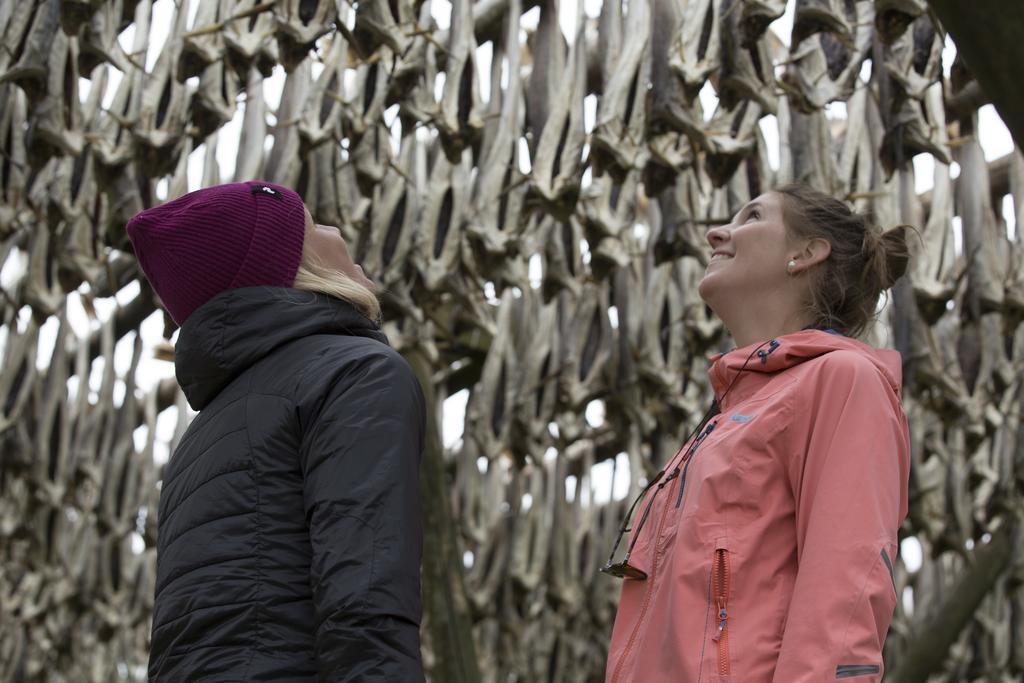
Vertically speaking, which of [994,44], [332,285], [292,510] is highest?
[994,44]

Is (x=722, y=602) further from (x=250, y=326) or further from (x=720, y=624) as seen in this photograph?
(x=250, y=326)

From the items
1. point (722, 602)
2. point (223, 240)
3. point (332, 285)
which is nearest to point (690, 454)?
point (722, 602)

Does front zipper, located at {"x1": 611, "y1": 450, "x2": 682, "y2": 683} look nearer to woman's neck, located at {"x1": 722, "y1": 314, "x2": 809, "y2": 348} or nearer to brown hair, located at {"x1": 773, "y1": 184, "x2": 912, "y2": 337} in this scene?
woman's neck, located at {"x1": 722, "y1": 314, "x2": 809, "y2": 348}

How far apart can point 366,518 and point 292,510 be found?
0.20 m

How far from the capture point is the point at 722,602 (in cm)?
266

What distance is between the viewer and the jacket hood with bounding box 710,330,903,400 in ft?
9.51

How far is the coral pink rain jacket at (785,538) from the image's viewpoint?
2533mm

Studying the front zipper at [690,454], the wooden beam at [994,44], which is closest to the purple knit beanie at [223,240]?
the front zipper at [690,454]

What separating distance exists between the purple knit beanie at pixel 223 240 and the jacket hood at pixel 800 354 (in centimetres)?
90

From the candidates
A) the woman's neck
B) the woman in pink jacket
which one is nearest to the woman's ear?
the woman in pink jacket

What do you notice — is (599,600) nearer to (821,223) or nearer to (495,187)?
(495,187)

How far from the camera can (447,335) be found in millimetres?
9336

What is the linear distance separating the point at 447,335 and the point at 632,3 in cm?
396

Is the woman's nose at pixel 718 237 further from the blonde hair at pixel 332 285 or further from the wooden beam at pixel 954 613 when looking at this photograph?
the wooden beam at pixel 954 613
